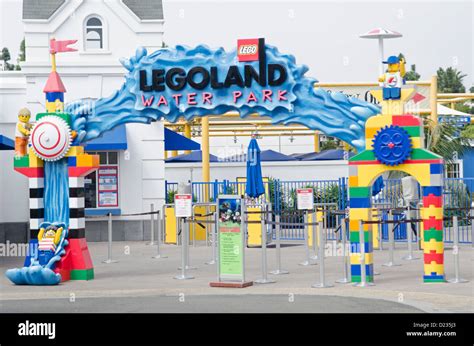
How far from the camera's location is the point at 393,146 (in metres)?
16.9

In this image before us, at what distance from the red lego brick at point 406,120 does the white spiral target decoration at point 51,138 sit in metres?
6.26

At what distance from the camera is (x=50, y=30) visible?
89.9 feet

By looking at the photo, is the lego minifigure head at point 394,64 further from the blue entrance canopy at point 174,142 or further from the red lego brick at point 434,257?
the blue entrance canopy at point 174,142

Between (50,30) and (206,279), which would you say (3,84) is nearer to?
(50,30)

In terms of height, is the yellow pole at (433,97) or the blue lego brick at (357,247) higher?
the yellow pole at (433,97)

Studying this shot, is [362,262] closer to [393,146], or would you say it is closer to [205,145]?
[393,146]

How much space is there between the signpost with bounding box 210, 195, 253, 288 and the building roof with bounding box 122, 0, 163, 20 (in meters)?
11.9

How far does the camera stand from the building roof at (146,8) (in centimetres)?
2777

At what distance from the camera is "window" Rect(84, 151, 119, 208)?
27.5 m

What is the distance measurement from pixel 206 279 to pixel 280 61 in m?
4.35

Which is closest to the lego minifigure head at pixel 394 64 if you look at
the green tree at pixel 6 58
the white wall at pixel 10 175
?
the white wall at pixel 10 175

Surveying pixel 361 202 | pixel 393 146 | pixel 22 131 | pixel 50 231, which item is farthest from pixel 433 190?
pixel 22 131
